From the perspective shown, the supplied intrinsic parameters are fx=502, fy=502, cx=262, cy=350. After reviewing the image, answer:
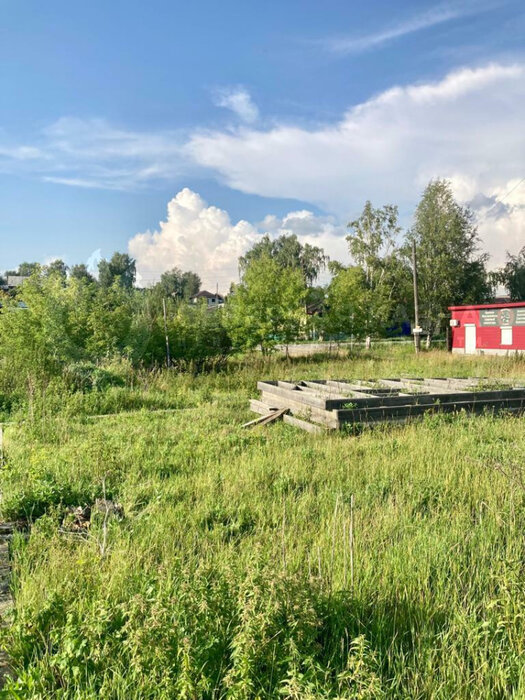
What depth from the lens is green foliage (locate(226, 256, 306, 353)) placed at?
21.2 metres

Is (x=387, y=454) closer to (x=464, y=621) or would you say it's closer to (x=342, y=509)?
→ (x=342, y=509)

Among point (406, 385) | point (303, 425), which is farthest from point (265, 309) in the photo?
point (303, 425)

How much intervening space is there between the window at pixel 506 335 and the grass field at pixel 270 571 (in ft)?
68.5

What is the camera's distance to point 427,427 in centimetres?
805

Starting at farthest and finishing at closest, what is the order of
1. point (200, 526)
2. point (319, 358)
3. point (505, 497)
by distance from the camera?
point (319, 358)
point (505, 497)
point (200, 526)

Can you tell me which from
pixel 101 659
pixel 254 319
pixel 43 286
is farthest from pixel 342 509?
pixel 254 319

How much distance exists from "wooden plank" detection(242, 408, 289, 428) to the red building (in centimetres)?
1862

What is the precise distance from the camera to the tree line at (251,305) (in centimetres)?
1367

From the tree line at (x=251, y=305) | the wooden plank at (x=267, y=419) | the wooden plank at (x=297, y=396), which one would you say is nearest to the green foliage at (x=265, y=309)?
the tree line at (x=251, y=305)

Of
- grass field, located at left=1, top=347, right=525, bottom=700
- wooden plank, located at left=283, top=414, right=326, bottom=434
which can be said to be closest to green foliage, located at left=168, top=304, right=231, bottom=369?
wooden plank, located at left=283, top=414, right=326, bottom=434

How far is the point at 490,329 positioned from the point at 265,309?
13.0m

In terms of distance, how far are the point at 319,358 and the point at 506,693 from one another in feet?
68.1

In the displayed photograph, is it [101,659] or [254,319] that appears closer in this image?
[101,659]

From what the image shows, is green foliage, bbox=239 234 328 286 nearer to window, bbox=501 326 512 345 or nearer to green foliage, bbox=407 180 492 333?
green foliage, bbox=407 180 492 333
